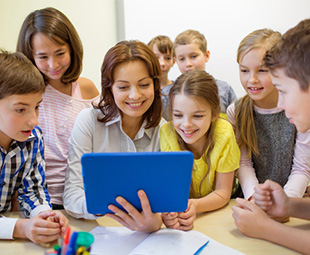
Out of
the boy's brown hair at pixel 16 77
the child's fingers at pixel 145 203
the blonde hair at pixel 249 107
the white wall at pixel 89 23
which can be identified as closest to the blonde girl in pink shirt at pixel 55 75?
the boy's brown hair at pixel 16 77

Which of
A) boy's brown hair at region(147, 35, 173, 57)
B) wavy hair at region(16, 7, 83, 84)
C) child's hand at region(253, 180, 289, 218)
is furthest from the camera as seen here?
boy's brown hair at region(147, 35, 173, 57)

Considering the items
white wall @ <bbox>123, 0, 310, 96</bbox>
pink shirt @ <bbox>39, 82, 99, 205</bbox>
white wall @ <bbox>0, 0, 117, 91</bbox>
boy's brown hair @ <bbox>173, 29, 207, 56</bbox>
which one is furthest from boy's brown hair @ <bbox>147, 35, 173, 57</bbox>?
pink shirt @ <bbox>39, 82, 99, 205</bbox>

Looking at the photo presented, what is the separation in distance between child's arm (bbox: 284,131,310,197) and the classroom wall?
1.62 m

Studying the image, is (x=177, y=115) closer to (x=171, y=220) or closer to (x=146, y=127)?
(x=146, y=127)

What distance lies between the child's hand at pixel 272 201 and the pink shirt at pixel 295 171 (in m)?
0.20

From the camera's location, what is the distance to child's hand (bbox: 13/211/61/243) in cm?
84

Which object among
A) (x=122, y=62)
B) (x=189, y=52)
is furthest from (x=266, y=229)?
(x=189, y=52)

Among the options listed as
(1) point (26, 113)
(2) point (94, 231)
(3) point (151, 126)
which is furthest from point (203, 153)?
(1) point (26, 113)

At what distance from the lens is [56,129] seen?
54.2 inches

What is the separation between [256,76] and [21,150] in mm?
898

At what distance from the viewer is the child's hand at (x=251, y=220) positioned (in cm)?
87

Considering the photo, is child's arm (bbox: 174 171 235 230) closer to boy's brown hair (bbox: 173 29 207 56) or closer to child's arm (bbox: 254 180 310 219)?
child's arm (bbox: 254 180 310 219)

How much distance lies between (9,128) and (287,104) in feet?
2.66

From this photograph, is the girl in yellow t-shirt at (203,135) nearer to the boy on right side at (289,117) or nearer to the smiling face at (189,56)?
the boy on right side at (289,117)
